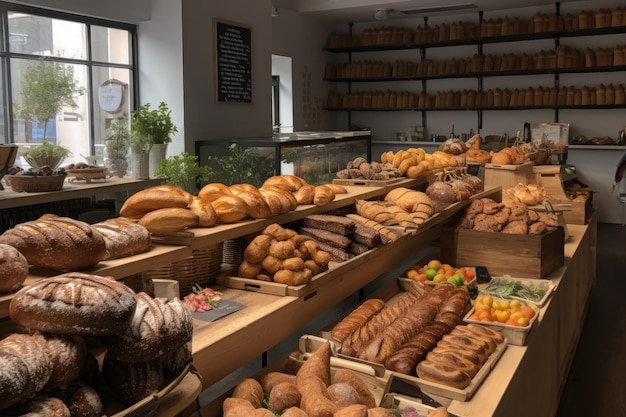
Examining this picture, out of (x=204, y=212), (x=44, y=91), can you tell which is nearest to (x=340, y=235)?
(x=204, y=212)

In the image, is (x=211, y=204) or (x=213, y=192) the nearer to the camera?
(x=211, y=204)

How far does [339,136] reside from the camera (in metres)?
5.85

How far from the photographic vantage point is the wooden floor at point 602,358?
3311 millimetres

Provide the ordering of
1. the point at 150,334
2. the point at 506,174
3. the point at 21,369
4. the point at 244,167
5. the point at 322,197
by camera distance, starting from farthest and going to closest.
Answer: the point at 244,167 < the point at 506,174 < the point at 322,197 < the point at 150,334 < the point at 21,369

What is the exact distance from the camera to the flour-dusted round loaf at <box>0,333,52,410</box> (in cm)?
91

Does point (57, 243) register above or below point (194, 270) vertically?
above

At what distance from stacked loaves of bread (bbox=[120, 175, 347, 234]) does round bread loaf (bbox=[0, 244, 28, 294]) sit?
1.99 feet

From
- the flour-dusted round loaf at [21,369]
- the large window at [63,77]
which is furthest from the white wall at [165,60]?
the flour-dusted round loaf at [21,369]

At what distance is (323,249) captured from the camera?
8.10ft

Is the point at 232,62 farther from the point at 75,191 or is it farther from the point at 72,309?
the point at 72,309

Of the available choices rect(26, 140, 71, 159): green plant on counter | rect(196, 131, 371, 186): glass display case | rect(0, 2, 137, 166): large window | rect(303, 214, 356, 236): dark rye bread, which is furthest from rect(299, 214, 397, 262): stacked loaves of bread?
rect(0, 2, 137, 166): large window

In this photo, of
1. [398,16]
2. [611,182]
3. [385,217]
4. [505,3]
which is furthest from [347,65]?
[385,217]

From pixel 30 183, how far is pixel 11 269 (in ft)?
10.3

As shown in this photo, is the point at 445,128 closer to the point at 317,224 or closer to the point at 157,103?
the point at 157,103
